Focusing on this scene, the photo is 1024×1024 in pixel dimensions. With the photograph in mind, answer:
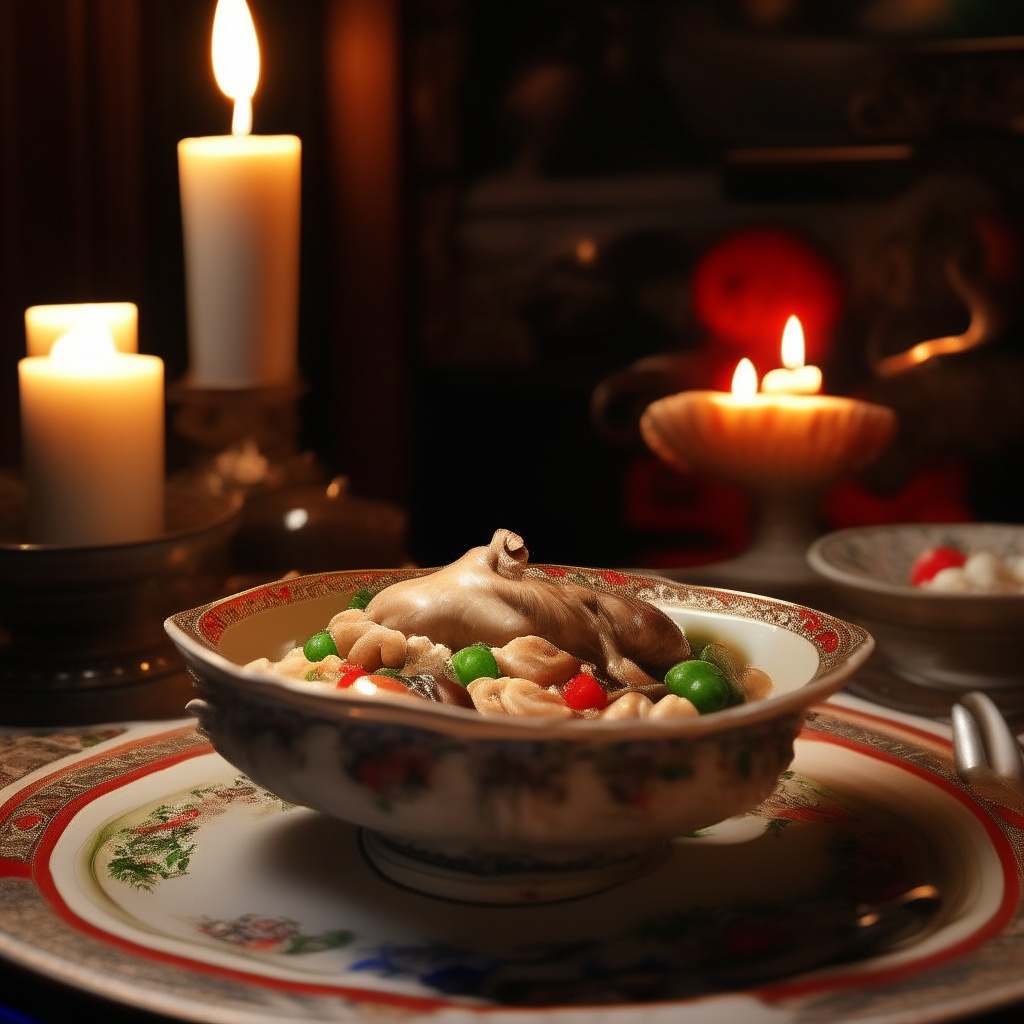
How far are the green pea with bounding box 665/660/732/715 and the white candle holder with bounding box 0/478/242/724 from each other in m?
0.42

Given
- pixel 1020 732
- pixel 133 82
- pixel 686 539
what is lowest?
pixel 686 539

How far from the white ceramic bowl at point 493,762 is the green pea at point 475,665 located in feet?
0.29

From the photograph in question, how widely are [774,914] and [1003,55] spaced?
230cm

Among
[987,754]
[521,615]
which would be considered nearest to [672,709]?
[521,615]

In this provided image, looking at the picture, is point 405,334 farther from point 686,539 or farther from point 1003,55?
point 1003,55

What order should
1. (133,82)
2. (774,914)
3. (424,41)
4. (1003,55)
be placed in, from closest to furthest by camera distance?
1. (774,914)
2. (133,82)
3. (1003,55)
4. (424,41)

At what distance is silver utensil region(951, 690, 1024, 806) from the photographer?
0.74 meters

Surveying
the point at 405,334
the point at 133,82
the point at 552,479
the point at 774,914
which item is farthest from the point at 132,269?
the point at 774,914

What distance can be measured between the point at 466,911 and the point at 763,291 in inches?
88.3

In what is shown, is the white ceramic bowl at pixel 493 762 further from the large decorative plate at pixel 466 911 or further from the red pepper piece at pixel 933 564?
the red pepper piece at pixel 933 564

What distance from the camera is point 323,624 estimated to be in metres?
0.81

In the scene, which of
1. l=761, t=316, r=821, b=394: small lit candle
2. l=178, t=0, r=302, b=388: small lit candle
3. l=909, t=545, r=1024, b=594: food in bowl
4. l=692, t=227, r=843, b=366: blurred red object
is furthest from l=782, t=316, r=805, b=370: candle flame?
l=692, t=227, r=843, b=366: blurred red object

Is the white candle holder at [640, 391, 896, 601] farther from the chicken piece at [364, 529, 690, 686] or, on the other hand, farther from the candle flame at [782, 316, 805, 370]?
the chicken piece at [364, 529, 690, 686]

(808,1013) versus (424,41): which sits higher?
(424,41)
